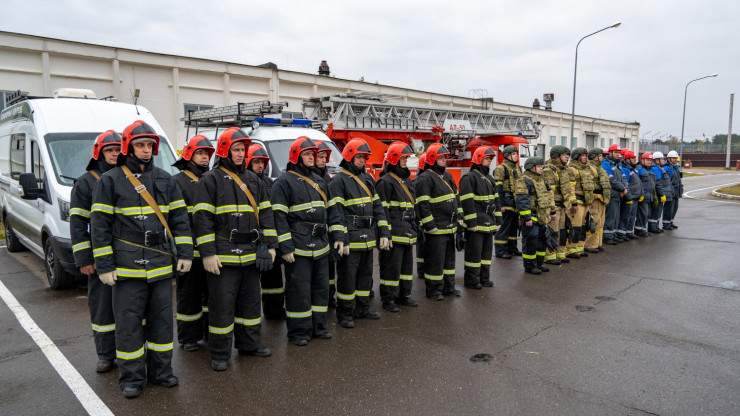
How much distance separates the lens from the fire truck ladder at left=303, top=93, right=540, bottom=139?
45.5 feet

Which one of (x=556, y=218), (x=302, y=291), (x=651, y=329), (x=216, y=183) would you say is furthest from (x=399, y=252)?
(x=556, y=218)

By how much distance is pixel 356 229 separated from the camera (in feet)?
18.3

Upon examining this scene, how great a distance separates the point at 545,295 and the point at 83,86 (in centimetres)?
1517

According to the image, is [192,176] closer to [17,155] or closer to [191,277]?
[191,277]

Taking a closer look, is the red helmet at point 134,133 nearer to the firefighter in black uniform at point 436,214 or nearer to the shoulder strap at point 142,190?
the shoulder strap at point 142,190

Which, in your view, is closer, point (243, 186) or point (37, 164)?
point (243, 186)

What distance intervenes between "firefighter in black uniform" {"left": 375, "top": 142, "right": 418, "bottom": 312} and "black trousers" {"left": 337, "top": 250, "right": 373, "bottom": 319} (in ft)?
1.44

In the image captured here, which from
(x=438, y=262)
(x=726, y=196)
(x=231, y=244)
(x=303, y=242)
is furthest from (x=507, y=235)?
(x=726, y=196)

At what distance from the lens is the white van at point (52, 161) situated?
633 cm

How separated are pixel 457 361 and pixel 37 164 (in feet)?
21.3

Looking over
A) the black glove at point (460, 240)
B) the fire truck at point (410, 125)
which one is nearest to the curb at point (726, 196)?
the fire truck at point (410, 125)

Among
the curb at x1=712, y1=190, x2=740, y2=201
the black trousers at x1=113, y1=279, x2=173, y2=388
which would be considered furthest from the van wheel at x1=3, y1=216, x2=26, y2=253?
the curb at x1=712, y1=190, x2=740, y2=201

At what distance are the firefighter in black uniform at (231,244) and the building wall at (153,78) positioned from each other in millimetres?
13446

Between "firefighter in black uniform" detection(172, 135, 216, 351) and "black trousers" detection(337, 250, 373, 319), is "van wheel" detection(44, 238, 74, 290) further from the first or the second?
"black trousers" detection(337, 250, 373, 319)
